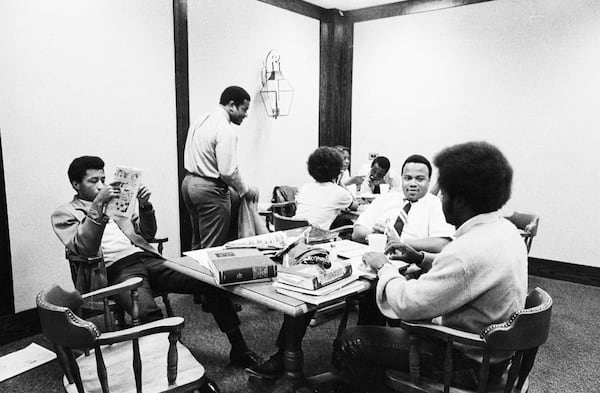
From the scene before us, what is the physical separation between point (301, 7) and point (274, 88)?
1093 mm

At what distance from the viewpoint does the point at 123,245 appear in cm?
276

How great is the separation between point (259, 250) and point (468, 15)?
12.5 ft

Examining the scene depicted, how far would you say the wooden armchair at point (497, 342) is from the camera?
4.87ft

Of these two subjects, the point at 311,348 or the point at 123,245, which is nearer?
the point at 123,245

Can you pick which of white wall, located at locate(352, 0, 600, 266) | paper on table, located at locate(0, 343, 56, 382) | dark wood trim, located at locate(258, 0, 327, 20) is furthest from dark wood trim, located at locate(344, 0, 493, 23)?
paper on table, located at locate(0, 343, 56, 382)

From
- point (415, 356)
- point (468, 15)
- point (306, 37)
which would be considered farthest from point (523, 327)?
point (306, 37)

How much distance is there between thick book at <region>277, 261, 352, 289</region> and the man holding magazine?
0.73 m

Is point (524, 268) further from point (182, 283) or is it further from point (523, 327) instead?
point (182, 283)

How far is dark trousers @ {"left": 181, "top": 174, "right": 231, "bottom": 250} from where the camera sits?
3.64 metres

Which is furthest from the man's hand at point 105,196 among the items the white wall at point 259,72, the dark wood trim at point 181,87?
the white wall at point 259,72

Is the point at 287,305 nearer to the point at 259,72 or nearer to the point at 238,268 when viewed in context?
the point at 238,268

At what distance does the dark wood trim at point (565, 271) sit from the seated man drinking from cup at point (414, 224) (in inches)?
104

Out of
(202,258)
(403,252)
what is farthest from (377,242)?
(202,258)

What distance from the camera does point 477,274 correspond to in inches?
59.2
